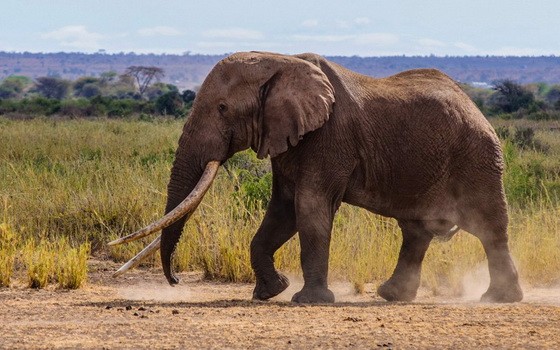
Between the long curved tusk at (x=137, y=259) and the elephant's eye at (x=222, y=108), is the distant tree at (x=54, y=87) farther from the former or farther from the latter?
the elephant's eye at (x=222, y=108)

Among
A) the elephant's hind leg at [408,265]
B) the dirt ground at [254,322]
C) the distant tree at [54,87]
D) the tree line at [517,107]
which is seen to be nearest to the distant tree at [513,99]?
the tree line at [517,107]

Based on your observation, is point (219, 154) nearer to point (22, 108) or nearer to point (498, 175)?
point (498, 175)

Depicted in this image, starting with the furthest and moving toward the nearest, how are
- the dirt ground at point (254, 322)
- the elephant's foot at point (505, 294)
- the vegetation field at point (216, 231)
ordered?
1. the vegetation field at point (216, 231)
2. the elephant's foot at point (505, 294)
3. the dirt ground at point (254, 322)

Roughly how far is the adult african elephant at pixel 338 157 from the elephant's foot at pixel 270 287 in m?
0.01

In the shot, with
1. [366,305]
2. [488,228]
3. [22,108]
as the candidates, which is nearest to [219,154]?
[366,305]

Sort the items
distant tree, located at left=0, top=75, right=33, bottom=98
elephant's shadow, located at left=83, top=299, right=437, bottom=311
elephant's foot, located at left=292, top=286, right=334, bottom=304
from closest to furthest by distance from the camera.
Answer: elephant's shadow, located at left=83, top=299, right=437, bottom=311 → elephant's foot, located at left=292, top=286, right=334, bottom=304 → distant tree, located at left=0, top=75, right=33, bottom=98

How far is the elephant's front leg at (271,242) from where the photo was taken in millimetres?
9805

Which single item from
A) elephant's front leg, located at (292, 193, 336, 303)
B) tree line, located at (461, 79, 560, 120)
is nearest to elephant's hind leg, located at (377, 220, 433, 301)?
elephant's front leg, located at (292, 193, 336, 303)

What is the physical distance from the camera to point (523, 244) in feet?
37.7

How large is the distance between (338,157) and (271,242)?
94 centimetres

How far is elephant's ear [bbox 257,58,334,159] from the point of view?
9258 mm

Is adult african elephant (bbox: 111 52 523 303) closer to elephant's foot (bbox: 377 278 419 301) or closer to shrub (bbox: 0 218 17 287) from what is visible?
elephant's foot (bbox: 377 278 419 301)

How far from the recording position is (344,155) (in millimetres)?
9484

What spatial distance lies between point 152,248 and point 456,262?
3.04 metres
